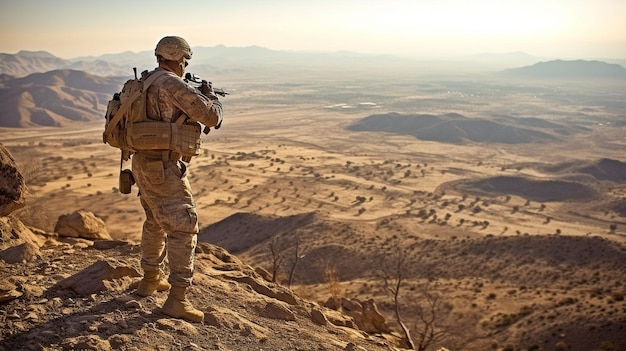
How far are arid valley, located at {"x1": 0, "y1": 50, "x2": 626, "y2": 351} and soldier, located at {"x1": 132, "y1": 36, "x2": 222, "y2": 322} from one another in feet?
2.65

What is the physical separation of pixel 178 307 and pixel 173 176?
1.18m

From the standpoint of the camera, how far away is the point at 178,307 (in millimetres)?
4230

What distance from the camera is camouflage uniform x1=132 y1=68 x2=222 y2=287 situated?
3943 mm

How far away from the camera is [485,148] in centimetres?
6600

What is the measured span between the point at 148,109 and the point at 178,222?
100 centimetres

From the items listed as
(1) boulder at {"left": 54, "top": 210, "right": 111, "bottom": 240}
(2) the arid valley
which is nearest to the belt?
(2) the arid valley

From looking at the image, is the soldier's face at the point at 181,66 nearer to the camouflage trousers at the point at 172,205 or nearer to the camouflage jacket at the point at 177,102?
the camouflage jacket at the point at 177,102

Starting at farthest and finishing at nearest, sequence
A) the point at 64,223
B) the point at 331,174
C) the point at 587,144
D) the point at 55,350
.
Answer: the point at 587,144 < the point at 331,174 < the point at 64,223 < the point at 55,350

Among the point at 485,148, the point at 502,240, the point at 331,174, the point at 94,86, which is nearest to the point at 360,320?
the point at 502,240

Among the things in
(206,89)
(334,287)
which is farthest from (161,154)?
(334,287)

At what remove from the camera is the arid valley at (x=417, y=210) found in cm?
1413

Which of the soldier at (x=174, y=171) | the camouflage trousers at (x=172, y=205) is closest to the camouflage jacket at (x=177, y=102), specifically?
the soldier at (x=174, y=171)

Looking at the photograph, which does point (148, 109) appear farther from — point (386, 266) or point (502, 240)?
point (502, 240)

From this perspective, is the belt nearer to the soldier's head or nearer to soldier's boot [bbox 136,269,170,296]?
the soldier's head
